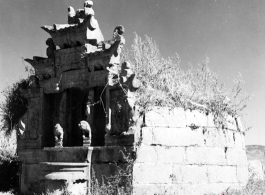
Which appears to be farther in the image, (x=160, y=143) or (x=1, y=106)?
(x=1, y=106)

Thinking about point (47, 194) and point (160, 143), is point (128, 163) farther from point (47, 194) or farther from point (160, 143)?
point (47, 194)

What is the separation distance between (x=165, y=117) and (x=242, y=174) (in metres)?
3.27

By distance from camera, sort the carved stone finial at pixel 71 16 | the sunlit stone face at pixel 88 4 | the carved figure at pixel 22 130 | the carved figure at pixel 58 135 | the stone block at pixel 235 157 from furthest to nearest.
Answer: the carved figure at pixel 22 130
the carved stone finial at pixel 71 16
the sunlit stone face at pixel 88 4
the carved figure at pixel 58 135
the stone block at pixel 235 157

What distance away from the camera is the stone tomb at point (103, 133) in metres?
9.61

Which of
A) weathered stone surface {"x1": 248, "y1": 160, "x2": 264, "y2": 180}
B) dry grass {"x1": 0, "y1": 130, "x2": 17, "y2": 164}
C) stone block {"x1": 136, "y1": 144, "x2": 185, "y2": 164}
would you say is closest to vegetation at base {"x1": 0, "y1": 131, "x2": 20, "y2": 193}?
dry grass {"x1": 0, "y1": 130, "x2": 17, "y2": 164}

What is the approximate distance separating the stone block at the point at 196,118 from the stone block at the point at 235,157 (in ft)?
3.92

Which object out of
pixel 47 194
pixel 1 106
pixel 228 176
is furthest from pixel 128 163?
pixel 1 106

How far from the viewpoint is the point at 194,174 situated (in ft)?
32.8

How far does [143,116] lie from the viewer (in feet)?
32.1

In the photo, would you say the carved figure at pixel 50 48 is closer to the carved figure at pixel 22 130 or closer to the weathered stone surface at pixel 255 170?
the carved figure at pixel 22 130

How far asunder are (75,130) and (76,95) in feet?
3.63

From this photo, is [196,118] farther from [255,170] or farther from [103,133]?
[255,170]

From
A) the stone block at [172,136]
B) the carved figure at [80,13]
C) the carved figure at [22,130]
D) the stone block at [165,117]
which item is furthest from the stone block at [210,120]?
the carved figure at [22,130]

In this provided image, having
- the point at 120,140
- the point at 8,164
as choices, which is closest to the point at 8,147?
the point at 8,164
